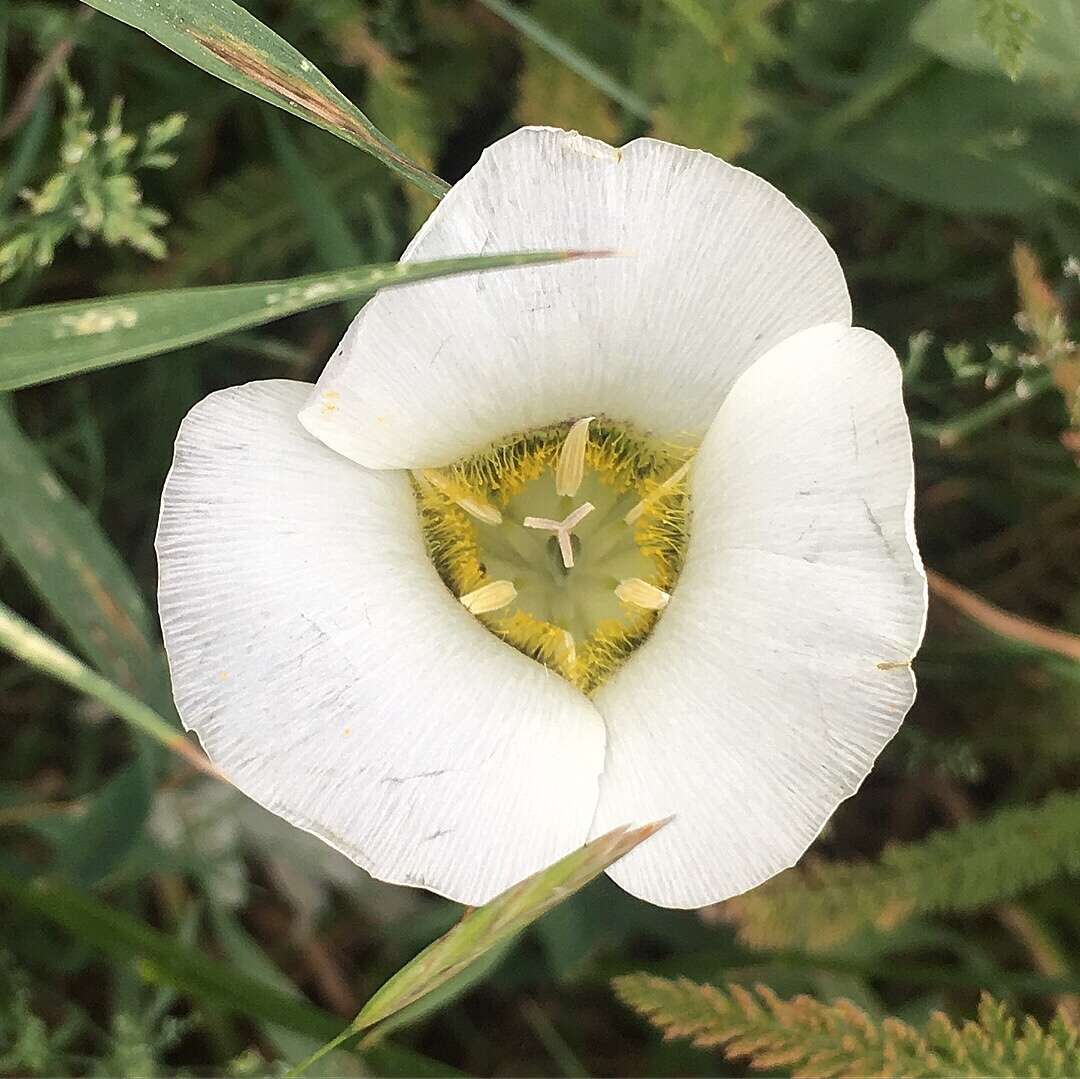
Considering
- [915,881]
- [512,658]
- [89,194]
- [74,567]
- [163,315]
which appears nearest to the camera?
[163,315]

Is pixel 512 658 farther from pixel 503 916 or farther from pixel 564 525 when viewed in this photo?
pixel 503 916

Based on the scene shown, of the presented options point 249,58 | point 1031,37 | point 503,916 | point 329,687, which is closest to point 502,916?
point 503,916

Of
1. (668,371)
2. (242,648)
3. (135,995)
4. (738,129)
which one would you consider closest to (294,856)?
(135,995)

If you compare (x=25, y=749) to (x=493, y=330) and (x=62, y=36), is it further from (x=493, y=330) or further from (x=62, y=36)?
(x=493, y=330)

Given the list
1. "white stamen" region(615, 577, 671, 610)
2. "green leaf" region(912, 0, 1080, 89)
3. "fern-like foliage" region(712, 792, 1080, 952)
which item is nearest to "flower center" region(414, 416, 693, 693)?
"white stamen" region(615, 577, 671, 610)

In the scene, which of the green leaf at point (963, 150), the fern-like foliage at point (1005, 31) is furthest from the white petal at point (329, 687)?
the green leaf at point (963, 150)

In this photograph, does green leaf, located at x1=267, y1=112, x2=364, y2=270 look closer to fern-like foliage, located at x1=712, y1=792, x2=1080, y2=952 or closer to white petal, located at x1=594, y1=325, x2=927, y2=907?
white petal, located at x1=594, y1=325, x2=927, y2=907

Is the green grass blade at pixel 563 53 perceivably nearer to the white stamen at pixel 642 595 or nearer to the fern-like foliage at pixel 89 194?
the fern-like foliage at pixel 89 194
